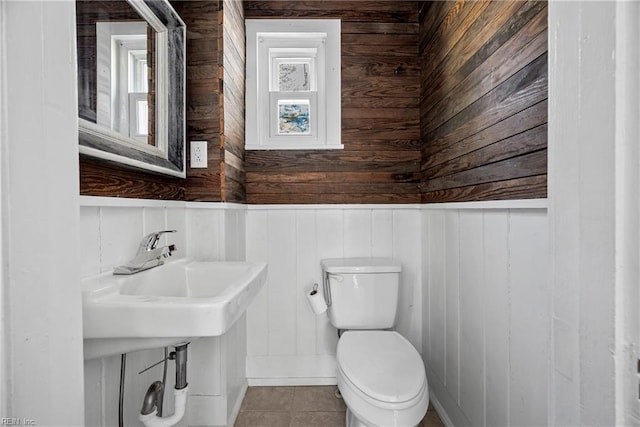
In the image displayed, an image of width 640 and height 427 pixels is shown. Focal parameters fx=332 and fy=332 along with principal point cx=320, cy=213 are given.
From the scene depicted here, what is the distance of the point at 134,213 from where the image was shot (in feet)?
3.65

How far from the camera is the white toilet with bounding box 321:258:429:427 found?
109 centimetres

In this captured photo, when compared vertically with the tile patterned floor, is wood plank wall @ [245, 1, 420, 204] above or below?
above

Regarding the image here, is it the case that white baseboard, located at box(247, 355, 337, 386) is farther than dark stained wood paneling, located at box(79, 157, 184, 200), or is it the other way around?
white baseboard, located at box(247, 355, 337, 386)

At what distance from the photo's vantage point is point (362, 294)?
1674 millimetres

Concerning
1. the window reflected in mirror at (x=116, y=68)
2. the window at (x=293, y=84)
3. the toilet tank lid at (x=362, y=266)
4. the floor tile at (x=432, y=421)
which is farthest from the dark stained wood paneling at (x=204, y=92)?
the floor tile at (x=432, y=421)

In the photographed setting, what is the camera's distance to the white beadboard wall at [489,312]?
0.93 metres

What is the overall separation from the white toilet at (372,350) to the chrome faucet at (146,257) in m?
0.77

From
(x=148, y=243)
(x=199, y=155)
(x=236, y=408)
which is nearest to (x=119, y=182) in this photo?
(x=148, y=243)

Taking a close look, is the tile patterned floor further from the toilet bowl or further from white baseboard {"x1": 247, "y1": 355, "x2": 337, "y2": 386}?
the toilet bowl

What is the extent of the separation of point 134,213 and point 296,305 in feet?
3.62

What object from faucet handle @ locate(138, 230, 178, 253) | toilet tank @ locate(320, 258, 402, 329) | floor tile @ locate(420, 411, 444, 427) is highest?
faucet handle @ locate(138, 230, 178, 253)

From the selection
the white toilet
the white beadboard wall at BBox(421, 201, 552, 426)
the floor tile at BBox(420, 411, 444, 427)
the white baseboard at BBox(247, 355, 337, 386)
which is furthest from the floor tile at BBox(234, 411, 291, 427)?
the white beadboard wall at BBox(421, 201, 552, 426)

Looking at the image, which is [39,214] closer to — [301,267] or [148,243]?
[148,243]

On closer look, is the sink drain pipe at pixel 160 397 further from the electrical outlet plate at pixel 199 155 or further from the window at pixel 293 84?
the window at pixel 293 84
